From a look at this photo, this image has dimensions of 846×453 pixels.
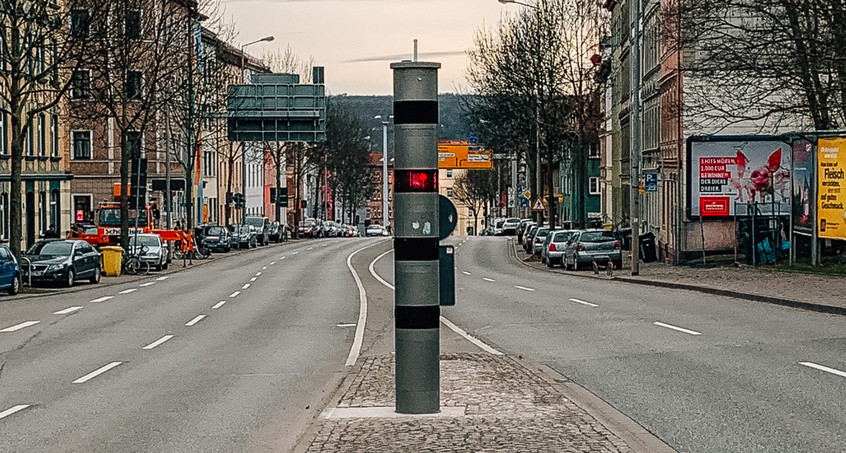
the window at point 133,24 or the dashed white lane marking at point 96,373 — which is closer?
the dashed white lane marking at point 96,373

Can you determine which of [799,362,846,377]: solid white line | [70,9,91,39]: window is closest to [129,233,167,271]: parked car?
[70,9,91,39]: window

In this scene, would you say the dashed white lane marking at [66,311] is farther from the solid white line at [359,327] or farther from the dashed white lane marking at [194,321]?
the solid white line at [359,327]

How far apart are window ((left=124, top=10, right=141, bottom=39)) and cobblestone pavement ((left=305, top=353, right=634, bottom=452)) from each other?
3393 centimetres

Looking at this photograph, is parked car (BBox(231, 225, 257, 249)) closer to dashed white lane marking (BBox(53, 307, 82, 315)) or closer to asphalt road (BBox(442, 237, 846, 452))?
asphalt road (BBox(442, 237, 846, 452))

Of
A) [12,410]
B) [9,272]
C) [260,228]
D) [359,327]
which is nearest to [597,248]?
[9,272]

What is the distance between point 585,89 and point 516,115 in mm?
7505

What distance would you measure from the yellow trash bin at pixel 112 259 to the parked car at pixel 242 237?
28979 mm

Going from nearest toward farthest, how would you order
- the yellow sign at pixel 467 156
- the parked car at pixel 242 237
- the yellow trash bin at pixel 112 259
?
the yellow trash bin at pixel 112 259 → the parked car at pixel 242 237 → the yellow sign at pixel 467 156

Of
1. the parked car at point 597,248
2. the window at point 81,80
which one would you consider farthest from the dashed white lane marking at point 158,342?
the parked car at point 597,248

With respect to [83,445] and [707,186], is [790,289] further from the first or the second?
[83,445]

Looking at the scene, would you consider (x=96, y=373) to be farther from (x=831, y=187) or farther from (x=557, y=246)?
(x=557, y=246)

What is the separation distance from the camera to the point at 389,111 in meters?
163

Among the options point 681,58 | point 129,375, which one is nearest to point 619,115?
point 681,58

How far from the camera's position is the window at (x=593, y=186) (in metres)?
103
